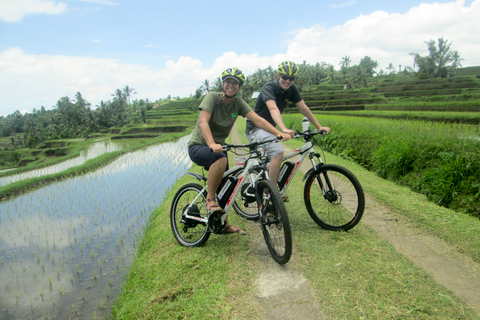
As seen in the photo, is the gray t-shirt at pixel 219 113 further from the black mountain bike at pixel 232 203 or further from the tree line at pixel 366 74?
the tree line at pixel 366 74

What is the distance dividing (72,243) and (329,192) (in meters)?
4.35

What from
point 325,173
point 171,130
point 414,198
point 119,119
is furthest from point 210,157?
point 119,119

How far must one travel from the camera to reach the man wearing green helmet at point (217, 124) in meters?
3.20

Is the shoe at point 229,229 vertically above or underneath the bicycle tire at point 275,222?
underneath

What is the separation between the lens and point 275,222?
9.49ft

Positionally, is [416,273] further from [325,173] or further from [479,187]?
[479,187]

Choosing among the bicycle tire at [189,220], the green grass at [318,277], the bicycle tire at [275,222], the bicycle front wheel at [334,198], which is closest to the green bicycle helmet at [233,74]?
the bicycle tire at [275,222]

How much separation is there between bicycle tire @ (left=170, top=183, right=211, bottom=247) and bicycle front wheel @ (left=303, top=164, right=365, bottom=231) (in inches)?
51.8

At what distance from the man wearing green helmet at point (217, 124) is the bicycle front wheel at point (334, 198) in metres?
0.75

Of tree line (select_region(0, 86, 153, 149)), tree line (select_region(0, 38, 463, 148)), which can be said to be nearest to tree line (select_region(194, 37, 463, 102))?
tree line (select_region(0, 38, 463, 148))

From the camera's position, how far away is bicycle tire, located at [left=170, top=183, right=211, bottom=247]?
11.7ft

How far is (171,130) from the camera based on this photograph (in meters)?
31.1

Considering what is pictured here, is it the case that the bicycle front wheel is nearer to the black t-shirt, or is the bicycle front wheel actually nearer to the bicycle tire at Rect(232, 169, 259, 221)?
the bicycle tire at Rect(232, 169, 259, 221)

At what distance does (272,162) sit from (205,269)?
62.6 inches
